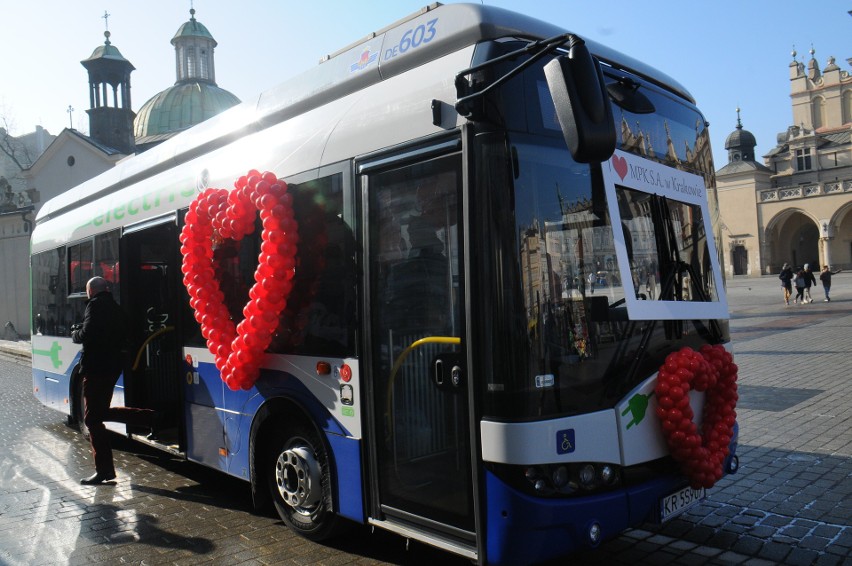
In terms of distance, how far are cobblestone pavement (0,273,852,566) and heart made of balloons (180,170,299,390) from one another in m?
1.21

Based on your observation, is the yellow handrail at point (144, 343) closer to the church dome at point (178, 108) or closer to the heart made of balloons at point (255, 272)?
the heart made of balloons at point (255, 272)

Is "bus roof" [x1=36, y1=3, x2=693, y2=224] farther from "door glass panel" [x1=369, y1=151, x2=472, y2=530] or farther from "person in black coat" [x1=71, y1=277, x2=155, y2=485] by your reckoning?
"person in black coat" [x1=71, y1=277, x2=155, y2=485]

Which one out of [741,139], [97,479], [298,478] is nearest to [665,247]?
[298,478]

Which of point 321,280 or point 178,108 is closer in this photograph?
point 321,280

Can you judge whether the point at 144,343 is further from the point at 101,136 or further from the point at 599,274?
the point at 101,136

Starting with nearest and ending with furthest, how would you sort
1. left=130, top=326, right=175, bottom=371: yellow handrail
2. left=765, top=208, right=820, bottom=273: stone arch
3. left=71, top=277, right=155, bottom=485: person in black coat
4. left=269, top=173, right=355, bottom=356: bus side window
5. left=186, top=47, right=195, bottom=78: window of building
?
left=269, top=173, right=355, bottom=356: bus side window → left=71, top=277, right=155, bottom=485: person in black coat → left=130, top=326, right=175, bottom=371: yellow handrail → left=186, top=47, right=195, bottom=78: window of building → left=765, top=208, right=820, bottom=273: stone arch

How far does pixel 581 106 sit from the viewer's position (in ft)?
10.9

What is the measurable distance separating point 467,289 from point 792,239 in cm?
8490

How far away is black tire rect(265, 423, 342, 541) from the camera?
482 cm

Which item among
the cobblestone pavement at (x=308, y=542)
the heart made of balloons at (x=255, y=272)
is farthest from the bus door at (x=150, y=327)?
the heart made of balloons at (x=255, y=272)

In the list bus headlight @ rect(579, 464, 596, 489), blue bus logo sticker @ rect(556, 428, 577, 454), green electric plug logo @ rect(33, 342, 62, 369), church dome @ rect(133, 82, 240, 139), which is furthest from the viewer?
church dome @ rect(133, 82, 240, 139)

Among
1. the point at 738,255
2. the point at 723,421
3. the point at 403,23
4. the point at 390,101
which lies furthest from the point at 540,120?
the point at 738,255

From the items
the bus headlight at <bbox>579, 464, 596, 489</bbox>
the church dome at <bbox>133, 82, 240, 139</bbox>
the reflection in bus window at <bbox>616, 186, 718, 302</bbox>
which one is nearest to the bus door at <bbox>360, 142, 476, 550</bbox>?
the bus headlight at <bbox>579, 464, 596, 489</bbox>

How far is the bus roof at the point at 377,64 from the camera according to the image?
4047 mm
